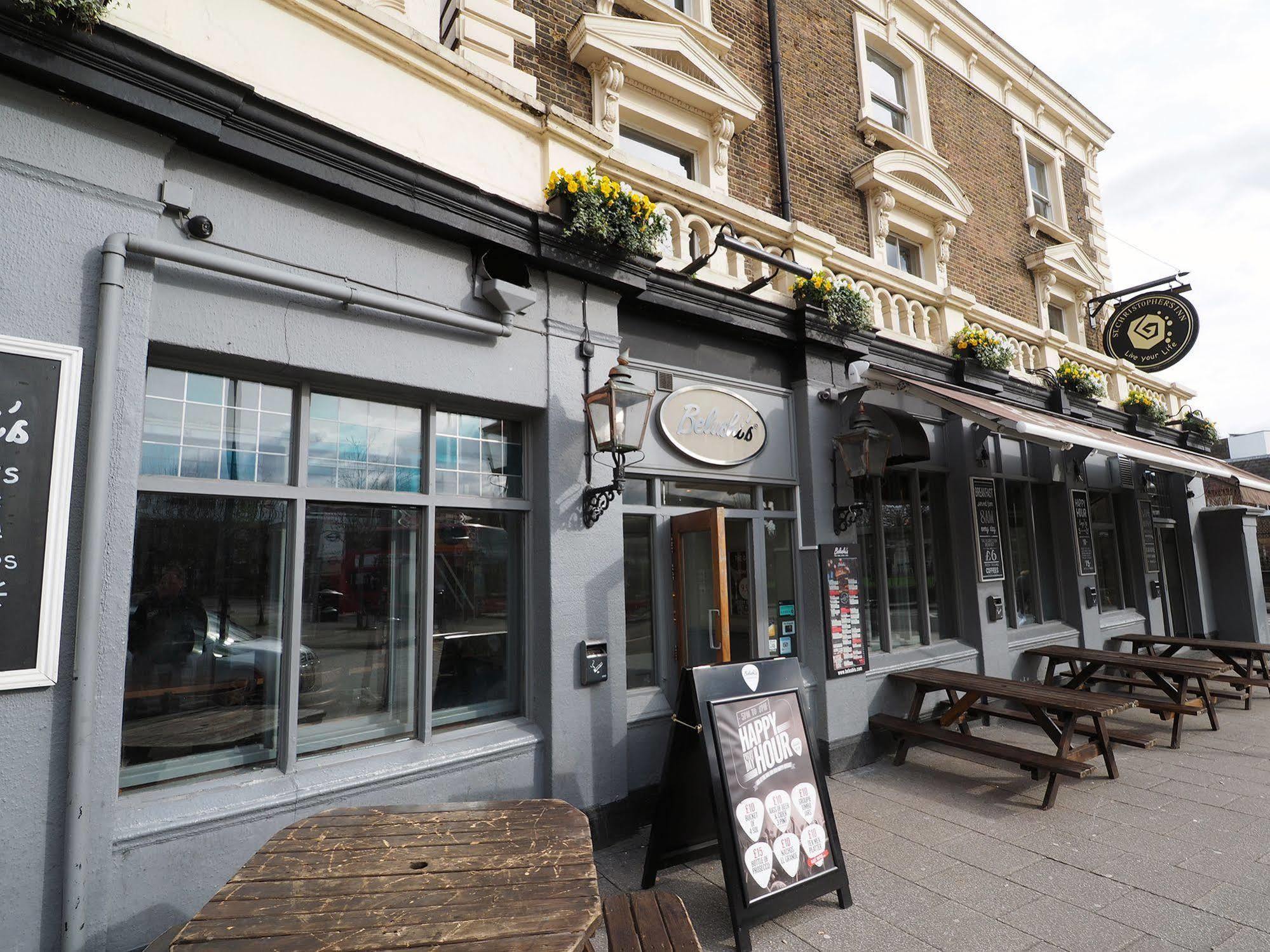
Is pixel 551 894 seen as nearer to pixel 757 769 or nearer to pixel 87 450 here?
pixel 757 769

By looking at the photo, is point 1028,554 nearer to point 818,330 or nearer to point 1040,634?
point 1040,634

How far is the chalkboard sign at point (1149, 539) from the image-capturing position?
1135cm

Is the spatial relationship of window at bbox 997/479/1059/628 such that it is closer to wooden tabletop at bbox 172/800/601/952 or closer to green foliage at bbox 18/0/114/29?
wooden tabletop at bbox 172/800/601/952

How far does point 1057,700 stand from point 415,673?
516 centimetres

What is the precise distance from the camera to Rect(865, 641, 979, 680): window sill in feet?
22.5

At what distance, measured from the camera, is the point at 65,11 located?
3033mm

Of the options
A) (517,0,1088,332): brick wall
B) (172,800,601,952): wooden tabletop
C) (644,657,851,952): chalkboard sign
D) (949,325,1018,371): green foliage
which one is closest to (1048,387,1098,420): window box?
(517,0,1088,332): brick wall

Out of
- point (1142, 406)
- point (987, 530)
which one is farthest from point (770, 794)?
point (1142, 406)

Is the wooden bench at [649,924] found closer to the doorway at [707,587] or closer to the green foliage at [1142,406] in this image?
the doorway at [707,587]

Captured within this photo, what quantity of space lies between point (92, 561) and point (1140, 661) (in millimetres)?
9259

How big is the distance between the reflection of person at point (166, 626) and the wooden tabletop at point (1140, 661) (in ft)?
28.5

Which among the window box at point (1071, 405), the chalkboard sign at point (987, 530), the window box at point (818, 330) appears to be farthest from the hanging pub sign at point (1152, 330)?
the window box at point (818, 330)

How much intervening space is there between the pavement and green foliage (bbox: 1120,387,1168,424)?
24.0 ft

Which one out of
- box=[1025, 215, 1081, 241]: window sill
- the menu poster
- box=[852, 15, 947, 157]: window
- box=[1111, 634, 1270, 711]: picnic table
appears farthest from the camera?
box=[1025, 215, 1081, 241]: window sill
